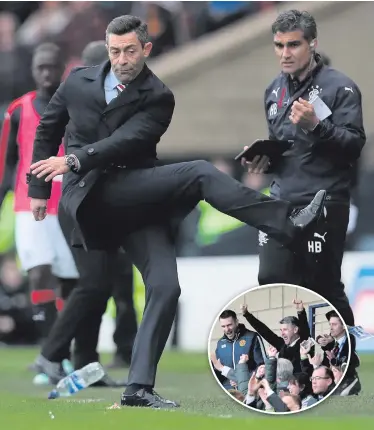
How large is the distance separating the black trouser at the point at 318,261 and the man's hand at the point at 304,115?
1.83 ft

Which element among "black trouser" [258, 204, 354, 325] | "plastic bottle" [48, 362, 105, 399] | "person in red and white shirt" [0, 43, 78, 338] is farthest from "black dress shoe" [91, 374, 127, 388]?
Result: "person in red and white shirt" [0, 43, 78, 338]

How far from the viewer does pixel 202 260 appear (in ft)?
41.3

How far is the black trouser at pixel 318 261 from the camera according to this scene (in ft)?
24.9

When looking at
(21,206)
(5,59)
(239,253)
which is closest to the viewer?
(21,206)

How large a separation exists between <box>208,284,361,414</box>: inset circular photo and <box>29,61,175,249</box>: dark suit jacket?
888mm

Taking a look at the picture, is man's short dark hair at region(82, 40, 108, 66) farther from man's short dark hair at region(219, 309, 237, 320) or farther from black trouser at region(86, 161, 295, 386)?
man's short dark hair at region(219, 309, 237, 320)

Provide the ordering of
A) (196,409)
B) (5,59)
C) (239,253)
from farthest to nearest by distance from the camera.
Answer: (5,59)
(239,253)
(196,409)

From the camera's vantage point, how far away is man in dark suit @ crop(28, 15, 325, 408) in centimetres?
667

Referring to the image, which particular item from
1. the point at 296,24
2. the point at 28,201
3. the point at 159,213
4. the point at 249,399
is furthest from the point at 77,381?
the point at 28,201

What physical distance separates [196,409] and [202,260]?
19.0 ft

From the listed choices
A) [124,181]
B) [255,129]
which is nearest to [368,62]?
[255,129]

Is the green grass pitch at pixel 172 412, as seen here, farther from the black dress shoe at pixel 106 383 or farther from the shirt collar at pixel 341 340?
the shirt collar at pixel 341 340

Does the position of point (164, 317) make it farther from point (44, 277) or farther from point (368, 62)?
point (368, 62)

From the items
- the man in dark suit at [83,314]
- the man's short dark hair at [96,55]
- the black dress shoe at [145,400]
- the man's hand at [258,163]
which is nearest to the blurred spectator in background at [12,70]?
the man's short dark hair at [96,55]
